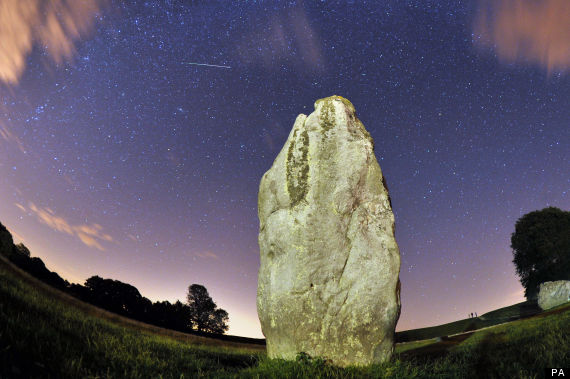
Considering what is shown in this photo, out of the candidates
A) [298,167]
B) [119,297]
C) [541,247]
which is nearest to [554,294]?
[541,247]

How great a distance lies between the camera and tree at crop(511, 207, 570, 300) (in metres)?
33.3

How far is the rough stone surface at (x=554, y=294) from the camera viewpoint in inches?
1150

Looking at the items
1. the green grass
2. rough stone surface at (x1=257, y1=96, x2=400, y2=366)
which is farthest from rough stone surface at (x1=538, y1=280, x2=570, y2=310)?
rough stone surface at (x1=257, y1=96, x2=400, y2=366)

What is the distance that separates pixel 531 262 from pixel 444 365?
38.5 meters

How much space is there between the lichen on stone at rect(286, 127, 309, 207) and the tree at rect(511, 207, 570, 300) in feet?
125

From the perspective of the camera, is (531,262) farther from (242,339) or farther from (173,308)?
(173,308)

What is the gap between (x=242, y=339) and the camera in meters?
19.2

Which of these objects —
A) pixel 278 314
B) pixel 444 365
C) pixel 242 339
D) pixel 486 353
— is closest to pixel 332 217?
pixel 278 314

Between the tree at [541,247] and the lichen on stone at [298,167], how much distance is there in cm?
3824

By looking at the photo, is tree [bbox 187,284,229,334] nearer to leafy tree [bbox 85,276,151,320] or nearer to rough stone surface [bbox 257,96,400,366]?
leafy tree [bbox 85,276,151,320]

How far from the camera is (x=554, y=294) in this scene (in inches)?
1172

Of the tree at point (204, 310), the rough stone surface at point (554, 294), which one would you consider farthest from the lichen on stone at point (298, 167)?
the tree at point (204, 310)

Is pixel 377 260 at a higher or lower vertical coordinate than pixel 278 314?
higher

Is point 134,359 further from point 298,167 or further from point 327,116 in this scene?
point 327,116
